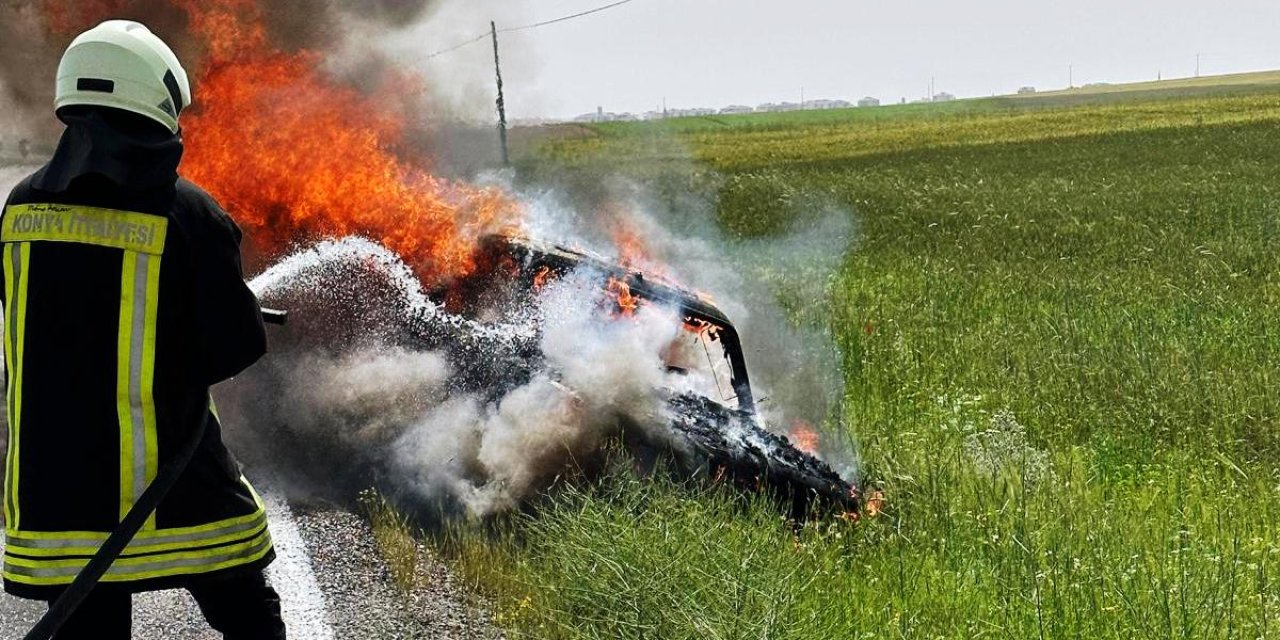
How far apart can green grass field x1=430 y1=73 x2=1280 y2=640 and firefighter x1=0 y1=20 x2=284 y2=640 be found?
180 centimetres

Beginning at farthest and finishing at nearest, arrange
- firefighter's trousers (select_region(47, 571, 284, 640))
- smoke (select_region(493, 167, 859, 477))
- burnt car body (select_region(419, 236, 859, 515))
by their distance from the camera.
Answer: smoke (select_region(493, 167, 859, 477))
burnt car body (select_region(419, 236, 859, 515))
firefighter's trousers (select_region(47, 571, 284, 640))

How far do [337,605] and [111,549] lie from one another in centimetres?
221

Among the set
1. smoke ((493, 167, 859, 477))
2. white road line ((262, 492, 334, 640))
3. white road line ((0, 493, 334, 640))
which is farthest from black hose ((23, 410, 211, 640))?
smoke ((493, 167, 859, 477))

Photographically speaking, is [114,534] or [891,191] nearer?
[114,534]

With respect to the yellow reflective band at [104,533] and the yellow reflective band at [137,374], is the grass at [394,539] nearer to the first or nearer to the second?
the yellow reflective band at [104,533]

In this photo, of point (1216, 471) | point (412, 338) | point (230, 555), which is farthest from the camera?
point (412, 338)

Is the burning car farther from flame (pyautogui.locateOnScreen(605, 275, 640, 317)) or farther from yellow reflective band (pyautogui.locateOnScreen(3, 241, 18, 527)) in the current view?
yellow reflective band (pyautogui.locateOnScreen(3, 241, 18, 527))

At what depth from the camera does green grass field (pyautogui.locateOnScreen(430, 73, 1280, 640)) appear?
4367 millimetres

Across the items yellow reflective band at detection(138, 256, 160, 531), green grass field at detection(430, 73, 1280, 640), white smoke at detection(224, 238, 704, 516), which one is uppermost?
yellow reflective band at detection(138, 256, 160, 531)

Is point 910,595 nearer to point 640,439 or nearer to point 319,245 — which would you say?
point 640,439

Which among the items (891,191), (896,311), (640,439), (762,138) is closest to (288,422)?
(640,439)

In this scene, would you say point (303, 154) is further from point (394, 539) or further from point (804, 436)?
point (804, 436)

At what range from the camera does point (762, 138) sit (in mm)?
70000

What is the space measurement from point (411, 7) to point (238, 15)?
61.9 inches
